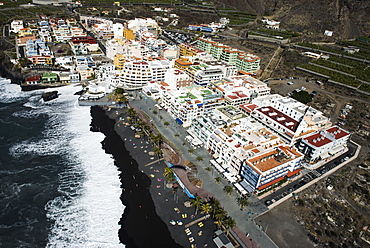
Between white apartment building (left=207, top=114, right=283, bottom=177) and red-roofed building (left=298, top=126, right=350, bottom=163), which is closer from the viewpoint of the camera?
white apartment building (left=207, top=114, right=283, bottom=177)

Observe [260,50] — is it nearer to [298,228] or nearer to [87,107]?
[87,107]

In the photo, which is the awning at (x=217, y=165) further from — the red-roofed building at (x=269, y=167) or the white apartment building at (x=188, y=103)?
A: the white apartment building at (x=188, y=103)

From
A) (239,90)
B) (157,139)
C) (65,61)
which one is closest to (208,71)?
(239,90)

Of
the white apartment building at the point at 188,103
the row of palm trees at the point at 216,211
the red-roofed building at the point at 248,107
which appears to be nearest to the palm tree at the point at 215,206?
the row of palm trees at the point at 216,211

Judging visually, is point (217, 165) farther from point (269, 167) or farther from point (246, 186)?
point (269, 167)

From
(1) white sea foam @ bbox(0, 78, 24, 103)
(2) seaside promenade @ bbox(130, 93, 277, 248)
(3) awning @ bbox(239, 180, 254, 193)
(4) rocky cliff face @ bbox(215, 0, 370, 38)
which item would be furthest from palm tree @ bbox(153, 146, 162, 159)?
(4) rocky cliff face @ bbox(215, 0, 370, 38)

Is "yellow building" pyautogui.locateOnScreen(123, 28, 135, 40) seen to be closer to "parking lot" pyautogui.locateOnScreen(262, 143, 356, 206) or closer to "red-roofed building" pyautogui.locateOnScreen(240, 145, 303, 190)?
"red-roofed building" pyautogui.locateOnScreen(240, 145, 303, 190)
